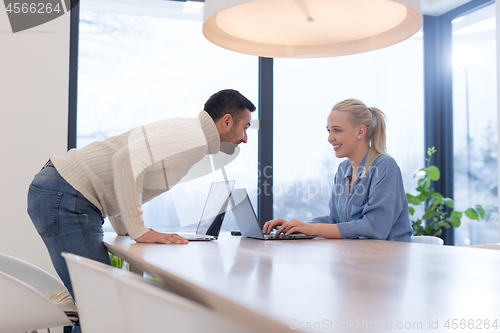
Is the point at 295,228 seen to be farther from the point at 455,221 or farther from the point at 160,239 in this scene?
the point at 455,221

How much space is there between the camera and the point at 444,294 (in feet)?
1.96

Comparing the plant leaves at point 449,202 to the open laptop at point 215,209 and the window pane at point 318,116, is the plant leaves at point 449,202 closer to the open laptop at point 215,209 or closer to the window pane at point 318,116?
the window pane at point 318,116

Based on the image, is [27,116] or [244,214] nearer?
[244,214]

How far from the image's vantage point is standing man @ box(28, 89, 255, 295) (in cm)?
141

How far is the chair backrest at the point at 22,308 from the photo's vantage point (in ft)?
3.74

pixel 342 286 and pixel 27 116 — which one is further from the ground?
pixel 27 116

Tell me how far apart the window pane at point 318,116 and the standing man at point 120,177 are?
6.31 ft

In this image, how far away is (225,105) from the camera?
1.68 m

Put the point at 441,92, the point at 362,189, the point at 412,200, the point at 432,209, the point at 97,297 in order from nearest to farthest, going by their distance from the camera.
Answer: the point at 97,297 → the point at 362,189 → the point at 412,200 → the point at 432,209 → the point at 441,92

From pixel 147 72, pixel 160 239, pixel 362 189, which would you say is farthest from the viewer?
pixel 147 72

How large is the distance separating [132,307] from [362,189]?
143 centimetres

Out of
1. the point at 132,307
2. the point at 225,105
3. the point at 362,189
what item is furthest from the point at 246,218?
the point at 132,307

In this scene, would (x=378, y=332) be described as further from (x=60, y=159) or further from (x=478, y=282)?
(x=60, y=159)

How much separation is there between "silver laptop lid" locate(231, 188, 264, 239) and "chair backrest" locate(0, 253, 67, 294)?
70cm
